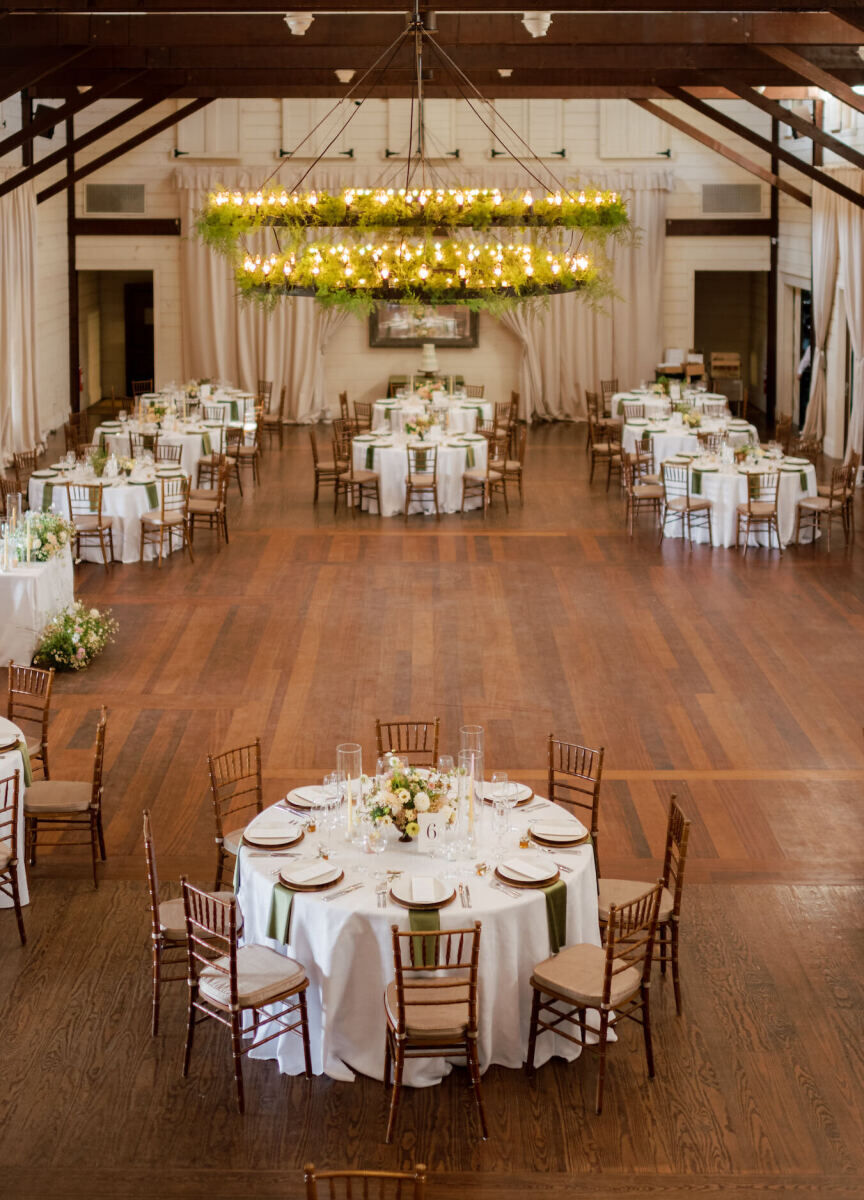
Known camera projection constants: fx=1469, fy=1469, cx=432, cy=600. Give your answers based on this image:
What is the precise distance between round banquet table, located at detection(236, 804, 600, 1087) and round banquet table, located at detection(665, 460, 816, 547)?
9.00 meters

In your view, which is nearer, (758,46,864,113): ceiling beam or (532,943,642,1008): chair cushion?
(532,943,642,1008): chair cushion

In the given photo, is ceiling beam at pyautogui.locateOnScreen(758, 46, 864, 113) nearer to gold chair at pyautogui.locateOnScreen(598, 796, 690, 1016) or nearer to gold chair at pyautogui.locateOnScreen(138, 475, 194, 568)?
gold chair at pyautogui.locateOnScreen(138, 475, 194, 568)

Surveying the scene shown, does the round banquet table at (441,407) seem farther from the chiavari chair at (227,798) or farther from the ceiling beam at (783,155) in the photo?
the chiavari chair at (227,798)

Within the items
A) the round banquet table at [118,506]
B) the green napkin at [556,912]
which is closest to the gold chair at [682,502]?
the round banquet table at [118,506]

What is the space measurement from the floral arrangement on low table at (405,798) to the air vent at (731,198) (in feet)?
58.7

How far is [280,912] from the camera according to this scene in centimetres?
573

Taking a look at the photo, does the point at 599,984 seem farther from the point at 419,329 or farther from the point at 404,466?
the point at 419,329

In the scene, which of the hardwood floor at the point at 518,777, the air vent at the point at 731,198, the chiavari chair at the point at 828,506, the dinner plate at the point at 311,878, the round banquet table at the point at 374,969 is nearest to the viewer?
the hardwood floor at the point at 518,777

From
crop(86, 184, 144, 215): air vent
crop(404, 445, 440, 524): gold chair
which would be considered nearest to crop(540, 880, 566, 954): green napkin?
crop(404, 445, 440, 524): gold chair

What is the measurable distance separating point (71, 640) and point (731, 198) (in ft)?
49.5

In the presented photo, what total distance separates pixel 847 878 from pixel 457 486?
939 cm

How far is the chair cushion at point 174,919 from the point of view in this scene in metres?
5.95

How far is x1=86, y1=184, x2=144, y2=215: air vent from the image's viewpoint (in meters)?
22.2

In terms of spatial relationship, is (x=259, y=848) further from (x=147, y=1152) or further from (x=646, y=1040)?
(x=646, y=1040)
